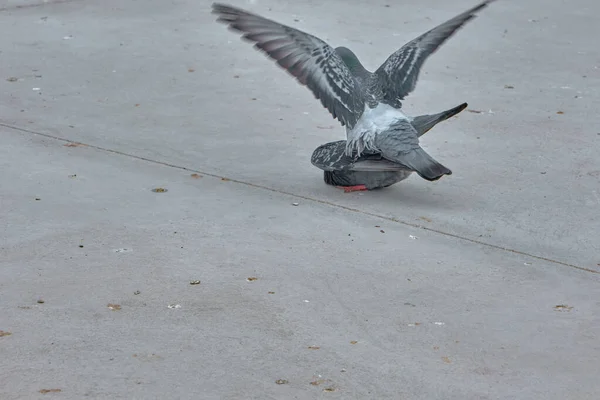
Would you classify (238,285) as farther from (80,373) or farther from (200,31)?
(200,31)

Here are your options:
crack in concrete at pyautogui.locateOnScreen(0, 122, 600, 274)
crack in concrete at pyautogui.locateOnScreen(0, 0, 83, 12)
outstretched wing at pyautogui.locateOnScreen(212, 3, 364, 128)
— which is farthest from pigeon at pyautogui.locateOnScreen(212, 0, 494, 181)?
crack in concrete at pyautogui.locateOnScreen(0, 0, 83, 12)

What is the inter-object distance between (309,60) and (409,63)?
0.63 metres

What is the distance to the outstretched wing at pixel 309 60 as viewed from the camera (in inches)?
208

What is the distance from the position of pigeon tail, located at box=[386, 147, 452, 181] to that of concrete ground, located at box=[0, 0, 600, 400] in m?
0.29

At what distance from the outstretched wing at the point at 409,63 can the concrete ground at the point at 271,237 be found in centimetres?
59

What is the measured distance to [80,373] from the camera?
367 centimetres

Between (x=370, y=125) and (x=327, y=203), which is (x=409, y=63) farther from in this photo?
(x=327, y=203)

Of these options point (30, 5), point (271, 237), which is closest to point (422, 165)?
point (271, 237)

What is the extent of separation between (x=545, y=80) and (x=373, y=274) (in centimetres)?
420

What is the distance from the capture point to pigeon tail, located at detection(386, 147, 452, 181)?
5.21m

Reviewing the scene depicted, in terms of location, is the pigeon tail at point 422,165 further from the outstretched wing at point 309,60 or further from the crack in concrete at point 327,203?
the outstretched wing at point 309,60

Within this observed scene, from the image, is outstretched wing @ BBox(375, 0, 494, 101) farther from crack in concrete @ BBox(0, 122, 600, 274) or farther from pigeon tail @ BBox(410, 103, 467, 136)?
crack in concrete @ BBox(0, 122, 600, 274)

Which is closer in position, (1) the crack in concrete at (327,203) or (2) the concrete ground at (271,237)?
(2) the concrete ground at (271,237)

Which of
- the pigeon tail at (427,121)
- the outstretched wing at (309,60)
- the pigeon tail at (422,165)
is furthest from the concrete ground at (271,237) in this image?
the outstretched wing at (309,60)
